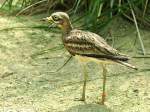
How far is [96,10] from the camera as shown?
180 inches

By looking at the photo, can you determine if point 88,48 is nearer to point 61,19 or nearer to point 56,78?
point 61,19

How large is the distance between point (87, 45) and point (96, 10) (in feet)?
4.06

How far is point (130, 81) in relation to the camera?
12.3ft

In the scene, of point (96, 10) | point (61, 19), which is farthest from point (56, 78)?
point (96, 10)

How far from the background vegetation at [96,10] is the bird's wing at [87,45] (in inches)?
36.6

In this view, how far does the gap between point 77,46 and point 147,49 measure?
3.73 feet

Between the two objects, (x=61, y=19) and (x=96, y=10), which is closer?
(x=61, y=19)

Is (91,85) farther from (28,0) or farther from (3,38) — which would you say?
(28,0)

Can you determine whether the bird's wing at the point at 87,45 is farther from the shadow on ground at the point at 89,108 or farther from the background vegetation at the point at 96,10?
the background vegetation at the point at 96,10

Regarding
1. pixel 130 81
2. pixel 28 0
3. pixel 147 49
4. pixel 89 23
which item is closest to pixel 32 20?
pixel 28 0

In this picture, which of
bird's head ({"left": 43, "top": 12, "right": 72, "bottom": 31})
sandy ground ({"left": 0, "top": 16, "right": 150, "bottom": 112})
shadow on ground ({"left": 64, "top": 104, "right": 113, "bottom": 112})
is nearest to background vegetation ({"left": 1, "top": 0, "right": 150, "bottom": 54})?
sandy ground ({"left": 0, "top": 16, "right": 150, "bottom": 112})

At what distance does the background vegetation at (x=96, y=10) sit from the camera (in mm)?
4469

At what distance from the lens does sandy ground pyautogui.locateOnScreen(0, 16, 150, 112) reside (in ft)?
11.2

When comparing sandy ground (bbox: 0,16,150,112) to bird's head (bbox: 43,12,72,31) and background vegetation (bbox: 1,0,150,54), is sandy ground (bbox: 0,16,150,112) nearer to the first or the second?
background vegetation (bbox: 1,0,150,54)
